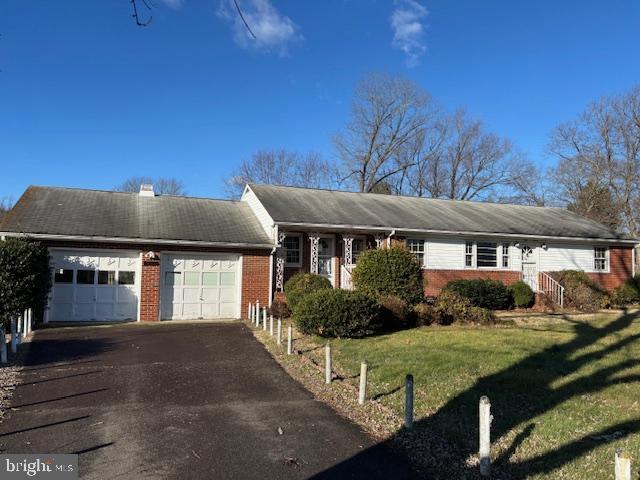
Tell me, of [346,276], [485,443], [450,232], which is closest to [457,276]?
[450,232]

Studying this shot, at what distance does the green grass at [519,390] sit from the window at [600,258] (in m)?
11.6

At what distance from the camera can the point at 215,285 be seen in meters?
17.7

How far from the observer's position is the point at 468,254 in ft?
69.6

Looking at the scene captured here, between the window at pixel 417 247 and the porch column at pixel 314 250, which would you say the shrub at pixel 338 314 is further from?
the window at pixel 417 247

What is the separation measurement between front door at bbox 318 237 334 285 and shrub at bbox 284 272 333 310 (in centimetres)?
260

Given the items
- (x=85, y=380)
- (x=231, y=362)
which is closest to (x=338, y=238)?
(x=231, y=362)

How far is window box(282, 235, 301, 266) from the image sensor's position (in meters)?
19.1

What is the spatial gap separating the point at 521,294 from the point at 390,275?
7876 mm

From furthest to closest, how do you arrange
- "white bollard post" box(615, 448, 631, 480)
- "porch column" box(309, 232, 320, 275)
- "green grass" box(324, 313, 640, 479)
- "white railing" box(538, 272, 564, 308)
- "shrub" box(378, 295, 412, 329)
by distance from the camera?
"white railing" box(538, 272, 564, 308) < "porch column" box(309, 232, 320, 275) < "shrub" box(378, 295, 412, 329) < "green grass" box(324, 313, 640, 479) < "white bollard post" box(615, 448, 631, 480)

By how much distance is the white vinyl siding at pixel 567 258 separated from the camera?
22.3 meters

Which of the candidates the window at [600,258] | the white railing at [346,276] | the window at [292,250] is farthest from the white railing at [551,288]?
the window at [292,250]

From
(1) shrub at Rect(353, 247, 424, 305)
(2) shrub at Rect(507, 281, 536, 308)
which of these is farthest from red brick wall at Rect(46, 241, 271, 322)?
(2) shrub at Rect(507, 281, 536, 308)

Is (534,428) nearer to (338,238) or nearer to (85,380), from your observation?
(85,380)

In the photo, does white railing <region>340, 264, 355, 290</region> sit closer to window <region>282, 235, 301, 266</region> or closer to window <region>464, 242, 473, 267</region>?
window <region>282, 235, 301, 266</region>
